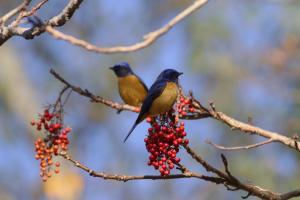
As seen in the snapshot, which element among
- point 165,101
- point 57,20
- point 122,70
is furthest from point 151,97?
point 122,70

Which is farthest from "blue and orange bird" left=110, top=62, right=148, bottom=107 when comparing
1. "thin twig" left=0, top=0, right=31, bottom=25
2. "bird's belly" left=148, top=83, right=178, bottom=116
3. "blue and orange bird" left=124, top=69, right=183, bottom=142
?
"thin twig" left=0, top=0, right=31, bottom=25

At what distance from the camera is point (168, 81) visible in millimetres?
4207

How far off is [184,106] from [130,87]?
8.55 feet

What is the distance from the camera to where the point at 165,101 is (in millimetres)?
3699

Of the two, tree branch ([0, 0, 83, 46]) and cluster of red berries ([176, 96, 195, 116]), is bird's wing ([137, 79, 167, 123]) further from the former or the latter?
tree branch ([0, 0, 83, 46])

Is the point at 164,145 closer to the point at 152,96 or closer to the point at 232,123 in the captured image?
the point at 232,123

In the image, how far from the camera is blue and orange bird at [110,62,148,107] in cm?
607

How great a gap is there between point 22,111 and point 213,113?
29.9 feet

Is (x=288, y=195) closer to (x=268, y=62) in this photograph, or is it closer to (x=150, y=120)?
(x=150, y=120)

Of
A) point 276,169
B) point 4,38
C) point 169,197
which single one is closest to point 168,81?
point 4,38

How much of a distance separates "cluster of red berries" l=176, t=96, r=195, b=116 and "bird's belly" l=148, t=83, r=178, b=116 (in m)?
0.05

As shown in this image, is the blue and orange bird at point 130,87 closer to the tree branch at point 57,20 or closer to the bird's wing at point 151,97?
the bird's wing at point 151,97

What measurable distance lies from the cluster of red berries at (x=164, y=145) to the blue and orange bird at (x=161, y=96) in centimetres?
35

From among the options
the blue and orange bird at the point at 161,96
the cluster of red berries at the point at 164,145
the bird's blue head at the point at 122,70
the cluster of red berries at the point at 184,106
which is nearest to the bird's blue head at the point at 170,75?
the blue and orange bird at the point at 161,96
